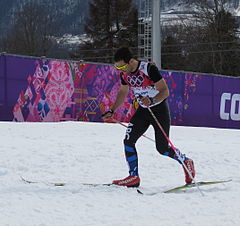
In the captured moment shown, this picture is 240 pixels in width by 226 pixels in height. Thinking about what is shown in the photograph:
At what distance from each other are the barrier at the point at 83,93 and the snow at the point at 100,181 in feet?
5.88

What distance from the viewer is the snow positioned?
159 inches

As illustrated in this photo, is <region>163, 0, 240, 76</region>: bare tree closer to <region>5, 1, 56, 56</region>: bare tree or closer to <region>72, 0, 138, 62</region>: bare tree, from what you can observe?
<region>72, 0, 138, 62</region>: bare tree

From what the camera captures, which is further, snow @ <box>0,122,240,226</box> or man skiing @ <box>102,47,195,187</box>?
man skiing @ <box>102,47,195,187</box>

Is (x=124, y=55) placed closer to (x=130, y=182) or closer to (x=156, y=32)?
(x=130, y=182)

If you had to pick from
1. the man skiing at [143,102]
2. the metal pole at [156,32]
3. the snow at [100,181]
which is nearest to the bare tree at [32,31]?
the metal pole at [156,32]

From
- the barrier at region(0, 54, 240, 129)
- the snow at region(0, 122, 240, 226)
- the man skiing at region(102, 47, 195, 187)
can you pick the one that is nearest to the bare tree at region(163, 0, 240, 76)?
the barrier at region(0, 54, 240, 129)

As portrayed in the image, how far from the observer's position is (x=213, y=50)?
4119 centimetres

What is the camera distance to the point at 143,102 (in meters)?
5.23

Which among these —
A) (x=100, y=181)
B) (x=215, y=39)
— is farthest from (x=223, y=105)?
(x=215, y=39)

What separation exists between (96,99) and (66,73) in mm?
1250

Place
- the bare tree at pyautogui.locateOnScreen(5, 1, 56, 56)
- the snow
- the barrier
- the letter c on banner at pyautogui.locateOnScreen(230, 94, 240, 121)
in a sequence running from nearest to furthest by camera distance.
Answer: the snow
the barrier
the letter c on banner at pyautogui.locateOnScreen(230, 94, 240, 121)
the bare tree at pyautogui.locateOnScreen(5, 1, 56, 56)

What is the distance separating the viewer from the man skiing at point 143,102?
5.29 m

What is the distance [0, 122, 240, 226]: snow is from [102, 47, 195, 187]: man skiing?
15.3 inches

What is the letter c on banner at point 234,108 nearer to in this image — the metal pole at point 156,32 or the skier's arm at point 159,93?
the metal pole at point 156,32
